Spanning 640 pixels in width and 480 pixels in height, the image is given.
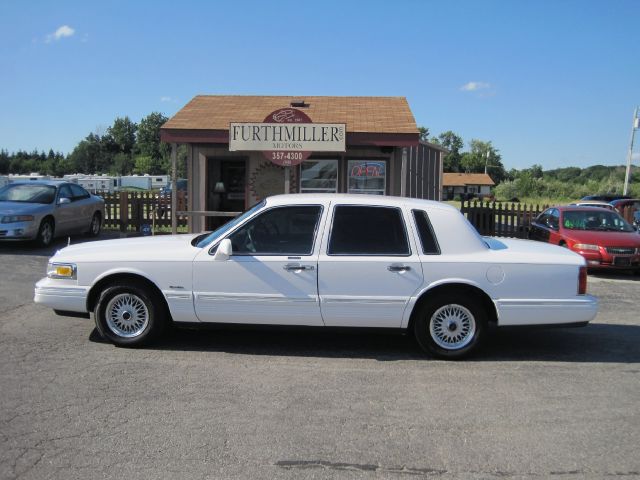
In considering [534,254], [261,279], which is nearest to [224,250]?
[261,279]

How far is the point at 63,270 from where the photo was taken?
5.80m

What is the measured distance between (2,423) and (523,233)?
1422 cm

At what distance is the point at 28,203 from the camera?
13.2m

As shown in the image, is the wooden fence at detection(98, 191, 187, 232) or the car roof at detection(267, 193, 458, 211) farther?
the wooden fence at detection(98, 191, 187, 232)

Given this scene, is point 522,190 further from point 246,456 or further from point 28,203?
point 246,456

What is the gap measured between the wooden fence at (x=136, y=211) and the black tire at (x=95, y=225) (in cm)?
99

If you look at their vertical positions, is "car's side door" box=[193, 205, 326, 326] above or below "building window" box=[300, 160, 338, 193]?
below

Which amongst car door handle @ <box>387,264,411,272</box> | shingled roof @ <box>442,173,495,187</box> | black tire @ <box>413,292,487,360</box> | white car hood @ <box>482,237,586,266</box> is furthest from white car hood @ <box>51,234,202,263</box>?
shingled roof @ <box>442,173,495,187</box>

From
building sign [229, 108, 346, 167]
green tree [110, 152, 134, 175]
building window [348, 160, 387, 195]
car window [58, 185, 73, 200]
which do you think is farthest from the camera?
green tree [110, 152, 134, 175]

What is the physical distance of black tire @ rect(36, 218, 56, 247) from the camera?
1307cm

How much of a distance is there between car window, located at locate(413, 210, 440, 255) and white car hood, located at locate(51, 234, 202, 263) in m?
2.18

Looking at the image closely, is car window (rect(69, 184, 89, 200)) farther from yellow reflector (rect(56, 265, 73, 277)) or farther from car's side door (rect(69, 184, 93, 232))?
yellow reflector (rect(56, 265, 73, 277))

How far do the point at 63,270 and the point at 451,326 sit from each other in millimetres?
3906

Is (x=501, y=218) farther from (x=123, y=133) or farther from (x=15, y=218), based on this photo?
(x=123, y=133)
